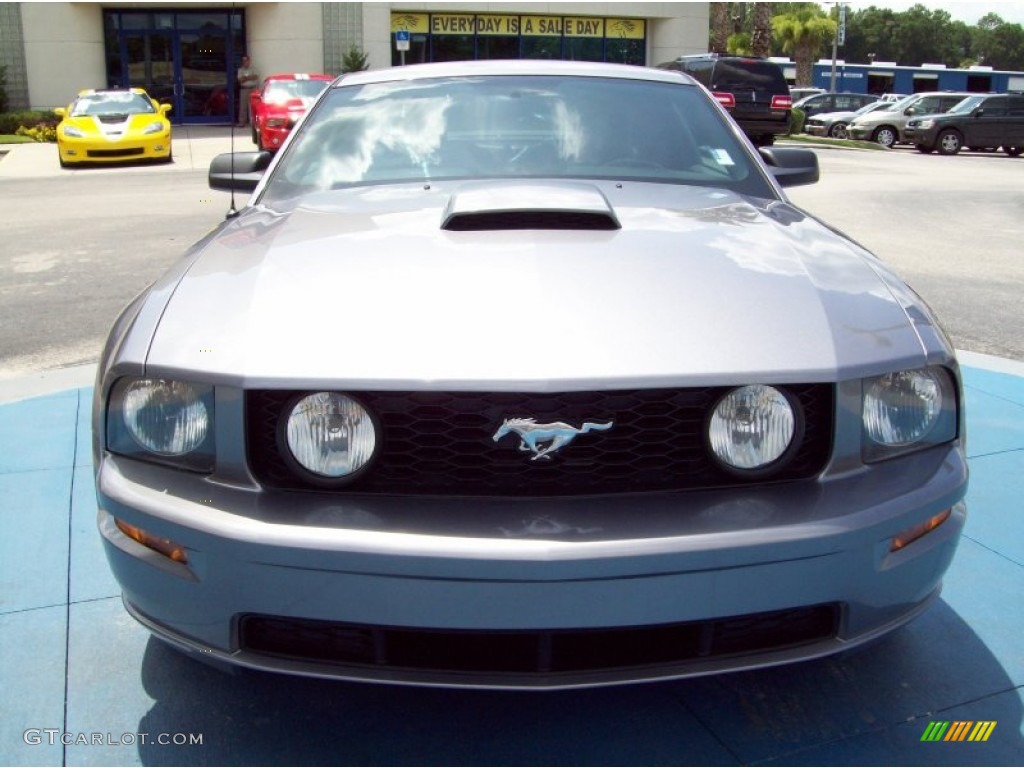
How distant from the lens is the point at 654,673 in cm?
192

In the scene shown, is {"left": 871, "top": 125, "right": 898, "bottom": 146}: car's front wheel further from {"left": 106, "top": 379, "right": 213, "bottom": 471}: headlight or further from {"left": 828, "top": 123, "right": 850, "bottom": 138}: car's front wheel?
{"left": 106, "top": 379, "right": 213, "bottom": 471}: headlight

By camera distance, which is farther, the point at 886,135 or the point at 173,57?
the point at 173,57

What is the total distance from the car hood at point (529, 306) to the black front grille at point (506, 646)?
460mm

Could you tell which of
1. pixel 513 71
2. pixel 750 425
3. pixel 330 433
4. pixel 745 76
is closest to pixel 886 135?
pixel 745 76

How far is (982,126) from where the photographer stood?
957 inches

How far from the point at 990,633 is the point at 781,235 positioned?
1178mm

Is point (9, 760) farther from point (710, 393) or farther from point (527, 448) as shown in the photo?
point (710, 393)

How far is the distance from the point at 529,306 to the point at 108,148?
1649 cm

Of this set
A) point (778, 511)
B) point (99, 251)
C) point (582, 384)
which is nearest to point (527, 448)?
point (582, 384)

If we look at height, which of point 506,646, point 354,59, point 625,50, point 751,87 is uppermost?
point 625,50

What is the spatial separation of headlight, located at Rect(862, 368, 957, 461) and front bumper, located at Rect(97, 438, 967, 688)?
6 cm

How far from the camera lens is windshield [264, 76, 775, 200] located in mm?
3217

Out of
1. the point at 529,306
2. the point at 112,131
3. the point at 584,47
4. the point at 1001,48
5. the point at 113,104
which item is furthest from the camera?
the point at 1001,48

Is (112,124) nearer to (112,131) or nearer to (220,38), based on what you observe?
(112,131)
